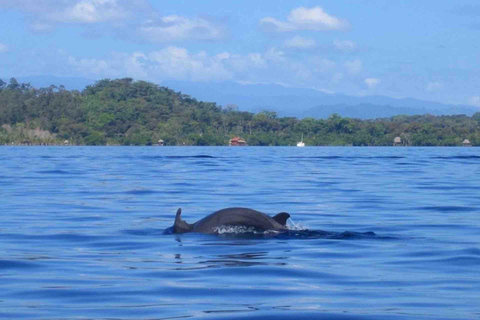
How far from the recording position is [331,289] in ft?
27.6

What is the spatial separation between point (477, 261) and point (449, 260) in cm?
32

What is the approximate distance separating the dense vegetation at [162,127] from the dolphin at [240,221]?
372 feet

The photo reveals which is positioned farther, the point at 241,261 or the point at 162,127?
the point at 162,127


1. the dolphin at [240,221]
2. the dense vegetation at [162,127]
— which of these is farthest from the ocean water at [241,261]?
the dense vegetation at [162,127]

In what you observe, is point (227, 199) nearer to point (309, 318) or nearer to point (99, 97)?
point (309, 318)

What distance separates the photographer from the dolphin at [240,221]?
38.6ft

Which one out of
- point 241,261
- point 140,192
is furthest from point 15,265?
point 140,192

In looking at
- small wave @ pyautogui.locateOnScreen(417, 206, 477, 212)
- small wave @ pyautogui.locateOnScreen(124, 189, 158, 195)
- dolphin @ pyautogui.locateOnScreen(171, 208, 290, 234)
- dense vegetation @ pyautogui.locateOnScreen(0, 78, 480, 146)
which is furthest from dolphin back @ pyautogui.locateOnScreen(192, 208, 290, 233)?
dense vegetation @ pyautogui.locateOnScreen(0, 78, 480, 146)

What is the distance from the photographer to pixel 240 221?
1178cm

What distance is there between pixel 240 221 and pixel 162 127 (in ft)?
404

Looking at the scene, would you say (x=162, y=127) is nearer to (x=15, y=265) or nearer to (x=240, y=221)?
(x=240, y=221)

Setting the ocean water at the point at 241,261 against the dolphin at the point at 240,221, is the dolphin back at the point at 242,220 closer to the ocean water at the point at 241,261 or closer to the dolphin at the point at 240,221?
the dolphin at the point at 240,221

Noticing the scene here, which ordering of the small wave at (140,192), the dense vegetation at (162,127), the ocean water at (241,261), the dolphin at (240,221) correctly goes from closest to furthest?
the ocean water at (241,261)
the dolphin at (240,221)
the small wave at (140,192)
the dense vegetation at (162,127)

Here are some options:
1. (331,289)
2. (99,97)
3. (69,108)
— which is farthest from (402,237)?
(99,97)
